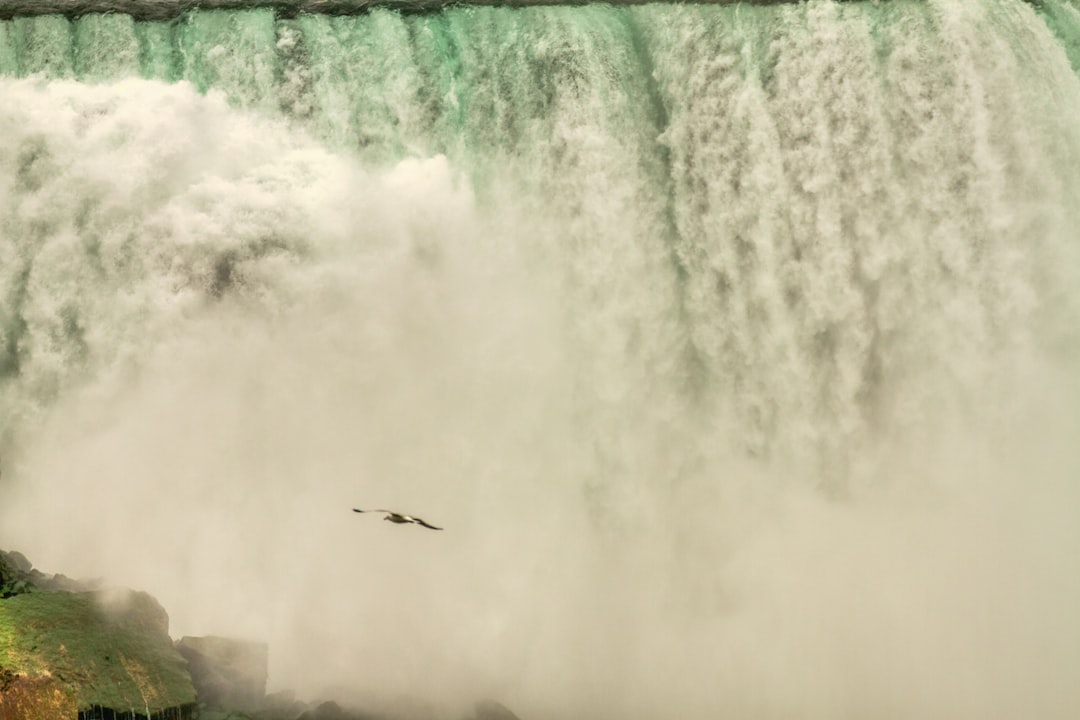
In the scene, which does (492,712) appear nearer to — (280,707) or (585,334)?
(280,707)

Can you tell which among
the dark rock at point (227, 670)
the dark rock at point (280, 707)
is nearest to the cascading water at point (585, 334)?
the dark rock at point (280, 707)

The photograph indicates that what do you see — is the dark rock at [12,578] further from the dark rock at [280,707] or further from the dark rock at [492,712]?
the dark rock at [492,712]

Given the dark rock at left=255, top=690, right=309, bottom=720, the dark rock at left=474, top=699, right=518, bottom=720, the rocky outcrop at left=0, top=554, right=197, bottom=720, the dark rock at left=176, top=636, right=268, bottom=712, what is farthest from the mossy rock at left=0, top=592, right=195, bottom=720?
the dark rock at left=474, top=699, right=518, bottom=720

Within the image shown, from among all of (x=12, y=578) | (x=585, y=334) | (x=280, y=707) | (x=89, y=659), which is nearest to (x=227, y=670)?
(x=280, y=707)

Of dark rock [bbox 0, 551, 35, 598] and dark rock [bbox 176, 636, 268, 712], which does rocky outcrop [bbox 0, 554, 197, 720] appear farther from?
dark rock [bbox 176, 636, 268, 712]

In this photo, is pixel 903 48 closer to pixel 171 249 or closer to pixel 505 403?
pixel 505 403

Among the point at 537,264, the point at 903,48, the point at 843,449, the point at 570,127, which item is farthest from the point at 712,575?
the point at 903,48
